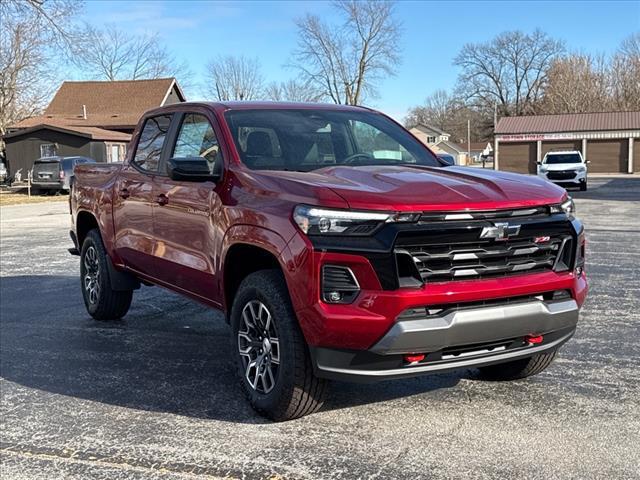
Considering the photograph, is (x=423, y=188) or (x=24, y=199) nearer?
(x=423, y=188)

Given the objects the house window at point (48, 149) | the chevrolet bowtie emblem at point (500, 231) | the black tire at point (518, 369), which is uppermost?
the house window at point (48, 149)

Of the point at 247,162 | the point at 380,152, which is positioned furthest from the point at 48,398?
the point at 380,152

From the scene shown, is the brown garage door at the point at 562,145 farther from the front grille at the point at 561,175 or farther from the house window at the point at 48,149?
the house window at the point at 48,149

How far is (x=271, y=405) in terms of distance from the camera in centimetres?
387

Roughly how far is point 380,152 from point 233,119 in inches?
42.5

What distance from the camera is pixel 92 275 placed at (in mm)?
6676

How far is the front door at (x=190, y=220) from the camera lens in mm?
4453

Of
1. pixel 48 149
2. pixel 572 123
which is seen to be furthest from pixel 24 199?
pixel 572 123

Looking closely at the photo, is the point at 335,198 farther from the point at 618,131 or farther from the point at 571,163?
the point at 618,131

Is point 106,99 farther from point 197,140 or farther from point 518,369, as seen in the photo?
point 518,369

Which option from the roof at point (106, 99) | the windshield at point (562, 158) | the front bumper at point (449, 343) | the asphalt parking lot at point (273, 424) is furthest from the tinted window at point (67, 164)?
the front bumper at point (449, 343)

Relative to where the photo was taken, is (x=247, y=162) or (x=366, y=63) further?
(x=366, y=63)

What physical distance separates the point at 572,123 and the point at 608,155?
371 centimetres

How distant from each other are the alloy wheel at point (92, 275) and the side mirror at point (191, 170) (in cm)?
248
